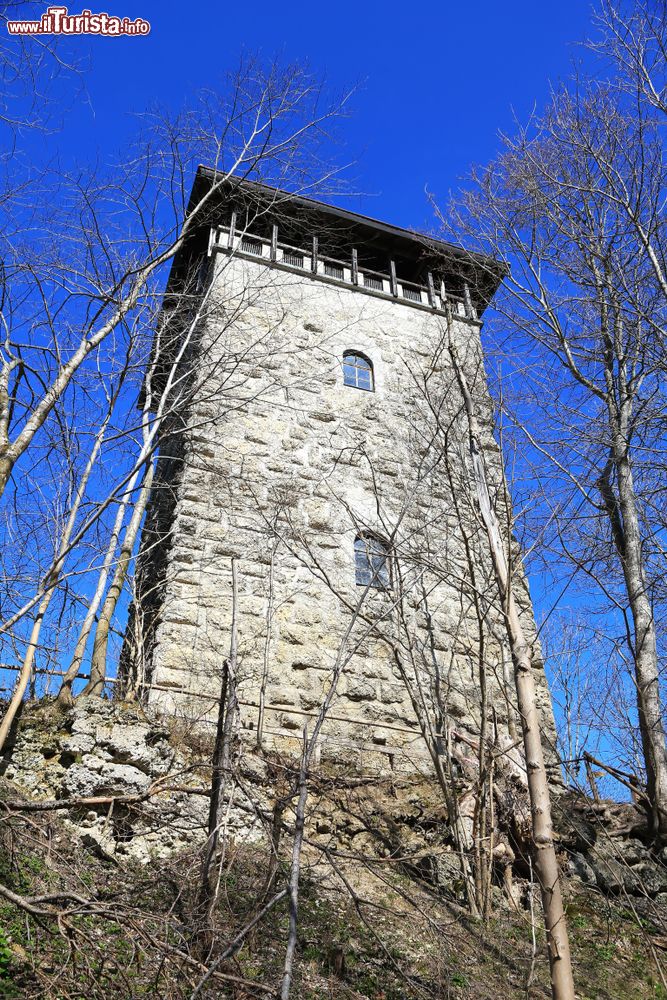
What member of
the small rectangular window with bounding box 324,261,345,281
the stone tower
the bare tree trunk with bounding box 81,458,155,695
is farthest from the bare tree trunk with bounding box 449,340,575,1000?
the small rectangular window with bounding box 324,261,345,281

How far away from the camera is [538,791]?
3.72 meters

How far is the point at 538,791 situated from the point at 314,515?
5.24 meters

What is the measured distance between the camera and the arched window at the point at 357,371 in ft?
33.4

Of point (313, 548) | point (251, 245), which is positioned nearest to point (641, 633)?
point (313, 548)

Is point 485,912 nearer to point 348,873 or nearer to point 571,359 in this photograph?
point 348,873

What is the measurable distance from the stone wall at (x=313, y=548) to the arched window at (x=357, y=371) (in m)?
0.11

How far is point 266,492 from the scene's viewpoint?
28.3 feet

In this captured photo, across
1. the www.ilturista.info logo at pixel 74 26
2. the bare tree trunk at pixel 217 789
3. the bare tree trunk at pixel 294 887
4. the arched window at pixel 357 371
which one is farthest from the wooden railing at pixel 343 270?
the bare tree trunk at pixel 294 887

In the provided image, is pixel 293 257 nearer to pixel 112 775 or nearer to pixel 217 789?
pixel 112 775

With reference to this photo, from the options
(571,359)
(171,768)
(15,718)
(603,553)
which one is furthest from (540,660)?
(15,718)

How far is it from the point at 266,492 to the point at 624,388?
4035 millimetres

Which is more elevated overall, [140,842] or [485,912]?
[140,842]

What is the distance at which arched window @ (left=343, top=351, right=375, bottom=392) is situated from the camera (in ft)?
33.4

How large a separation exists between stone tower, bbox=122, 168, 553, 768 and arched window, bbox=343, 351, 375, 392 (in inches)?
1.1
